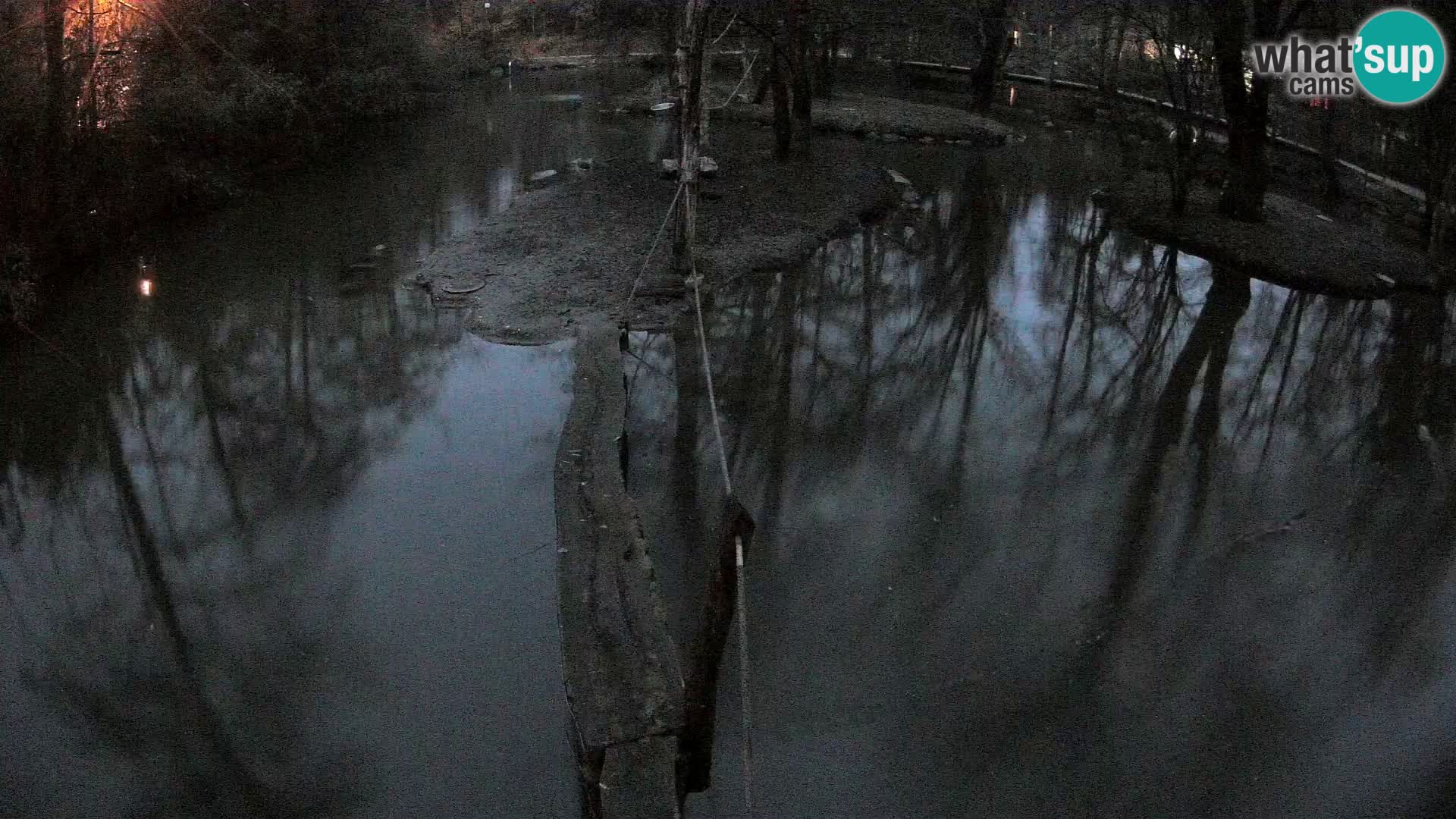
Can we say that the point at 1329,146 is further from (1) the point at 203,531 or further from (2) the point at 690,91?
(1) the point at 203,531

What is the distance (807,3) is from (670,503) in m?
14.5

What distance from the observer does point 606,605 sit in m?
5.59

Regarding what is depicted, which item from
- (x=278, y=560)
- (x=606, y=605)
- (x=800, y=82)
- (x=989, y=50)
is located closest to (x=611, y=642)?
(x=606, y=605)

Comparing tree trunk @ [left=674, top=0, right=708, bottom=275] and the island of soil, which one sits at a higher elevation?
tree trunk @ [left=674, top=0, right=708, bottom=275]

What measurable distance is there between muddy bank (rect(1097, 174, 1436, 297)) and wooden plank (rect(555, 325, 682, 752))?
31.7 feet

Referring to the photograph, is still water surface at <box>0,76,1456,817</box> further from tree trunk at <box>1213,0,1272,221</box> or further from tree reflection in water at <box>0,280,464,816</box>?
tree trunk at <box>1213,0,1272,221</box>

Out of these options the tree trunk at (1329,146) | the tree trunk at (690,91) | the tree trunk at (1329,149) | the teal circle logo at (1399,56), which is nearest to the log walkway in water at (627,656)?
the tree trunk at (690,91)

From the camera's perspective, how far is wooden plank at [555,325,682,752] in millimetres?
4762

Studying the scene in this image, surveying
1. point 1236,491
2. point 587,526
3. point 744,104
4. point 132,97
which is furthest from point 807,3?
point 587,526

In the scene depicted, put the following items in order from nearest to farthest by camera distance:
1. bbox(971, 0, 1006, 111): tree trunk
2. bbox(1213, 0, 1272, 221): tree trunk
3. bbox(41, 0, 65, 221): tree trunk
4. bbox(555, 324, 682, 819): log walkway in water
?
bbox(555, 324, 682, 819): log walkway in water → bbox(41, 0, 65, 221): tree trunk → bbox(1213, 0, 1272, 221): tree trunk → bbox(971, 0, 1006, 111): tree trunk

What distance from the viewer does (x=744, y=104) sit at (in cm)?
2705

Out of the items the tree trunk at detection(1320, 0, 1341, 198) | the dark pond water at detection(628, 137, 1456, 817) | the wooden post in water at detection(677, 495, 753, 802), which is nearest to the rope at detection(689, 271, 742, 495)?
the dark pond water at detection(628, 137, 1456, 817)

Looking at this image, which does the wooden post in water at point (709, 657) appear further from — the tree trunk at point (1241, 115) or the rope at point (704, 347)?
the tree trunk at point (1241, 115)

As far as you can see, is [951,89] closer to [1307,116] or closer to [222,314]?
[1307,116]
